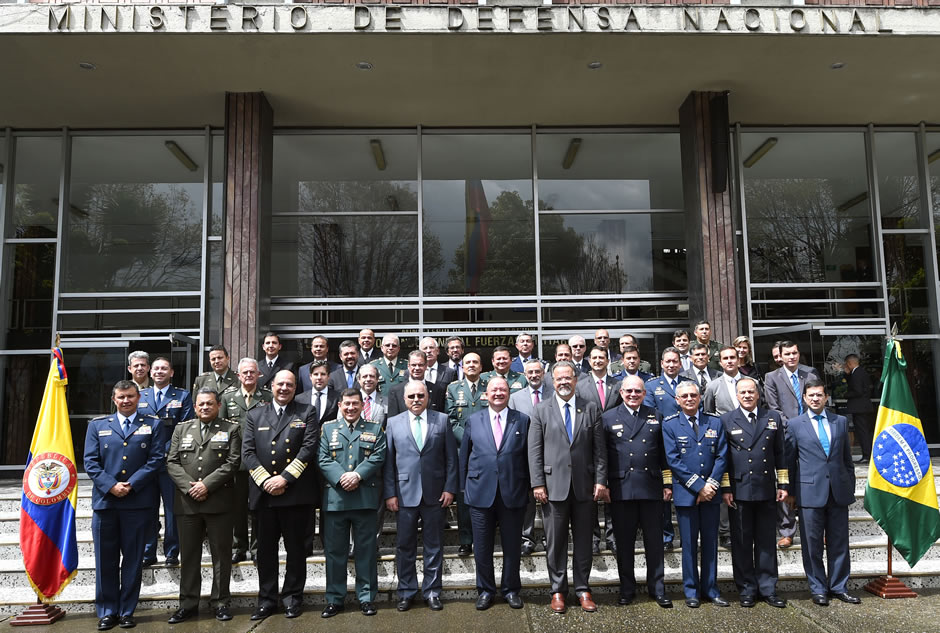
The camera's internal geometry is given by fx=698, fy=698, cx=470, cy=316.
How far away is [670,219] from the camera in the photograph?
10.4m

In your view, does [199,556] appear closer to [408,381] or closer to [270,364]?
[408,381]

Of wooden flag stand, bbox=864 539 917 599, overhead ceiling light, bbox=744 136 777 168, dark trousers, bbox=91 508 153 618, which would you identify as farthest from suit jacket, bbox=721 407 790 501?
overhead ceiling light, bbox=744 136 777 168

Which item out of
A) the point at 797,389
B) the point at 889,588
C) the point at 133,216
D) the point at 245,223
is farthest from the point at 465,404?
the point at 133,216

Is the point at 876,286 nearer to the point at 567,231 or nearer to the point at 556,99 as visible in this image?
the point at 567,231

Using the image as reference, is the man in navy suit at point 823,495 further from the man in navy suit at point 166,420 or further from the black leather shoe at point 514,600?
the man in navy suit at point 166,420

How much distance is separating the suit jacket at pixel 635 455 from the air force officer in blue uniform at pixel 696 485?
0.10 m

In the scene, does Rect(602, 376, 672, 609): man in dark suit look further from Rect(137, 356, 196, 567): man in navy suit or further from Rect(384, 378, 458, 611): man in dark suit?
Rect(137, 356, 196, 567): man in navy suit

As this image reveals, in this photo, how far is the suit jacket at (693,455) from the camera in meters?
5.68

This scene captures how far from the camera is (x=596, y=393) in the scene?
21.8 ft

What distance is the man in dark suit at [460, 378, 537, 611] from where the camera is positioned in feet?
18.8

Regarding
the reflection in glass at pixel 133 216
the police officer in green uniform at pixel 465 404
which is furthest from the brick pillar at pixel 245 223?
the police officer in green uniform at pixel 465 404

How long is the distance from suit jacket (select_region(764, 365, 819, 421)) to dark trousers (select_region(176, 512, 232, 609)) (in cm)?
526

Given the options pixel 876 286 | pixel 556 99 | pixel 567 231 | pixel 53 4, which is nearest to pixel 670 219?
pixel 567 231

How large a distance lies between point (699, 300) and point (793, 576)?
424 cm
